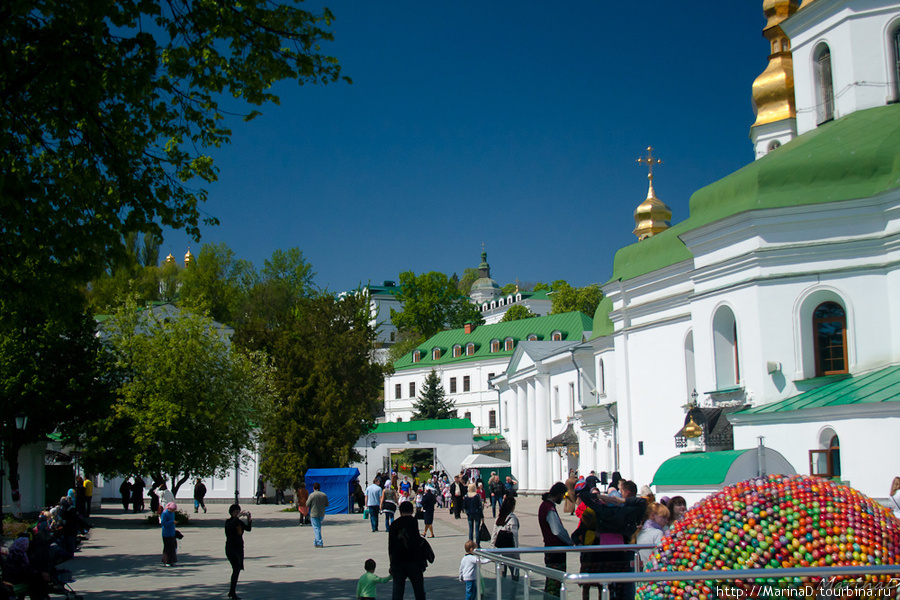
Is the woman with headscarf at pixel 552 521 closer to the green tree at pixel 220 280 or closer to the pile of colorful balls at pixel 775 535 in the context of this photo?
the pile of colorful balls at pixel 775 535

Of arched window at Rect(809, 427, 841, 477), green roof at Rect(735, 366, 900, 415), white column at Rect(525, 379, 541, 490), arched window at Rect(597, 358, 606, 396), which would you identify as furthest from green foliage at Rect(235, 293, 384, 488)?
arched window at Rect(809, 427, 841, 477)

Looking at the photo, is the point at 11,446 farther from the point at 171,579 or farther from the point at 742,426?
the point at 742,426

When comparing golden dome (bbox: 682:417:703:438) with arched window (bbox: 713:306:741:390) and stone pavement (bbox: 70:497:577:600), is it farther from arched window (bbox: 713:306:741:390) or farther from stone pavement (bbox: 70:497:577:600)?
stone pavement (bbox: 70:497:577:600)

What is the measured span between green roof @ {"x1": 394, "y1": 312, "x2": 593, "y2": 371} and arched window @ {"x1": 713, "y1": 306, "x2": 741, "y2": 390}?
159ft

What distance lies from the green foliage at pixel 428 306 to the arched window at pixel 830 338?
70847mm

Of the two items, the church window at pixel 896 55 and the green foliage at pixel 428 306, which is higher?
the green foliage at pixel 428 306

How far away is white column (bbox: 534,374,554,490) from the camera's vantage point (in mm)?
52469

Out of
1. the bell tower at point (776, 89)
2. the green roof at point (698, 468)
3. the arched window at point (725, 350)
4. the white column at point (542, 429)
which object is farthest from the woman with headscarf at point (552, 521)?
the white column at point (542, 429)

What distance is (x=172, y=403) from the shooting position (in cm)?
2978

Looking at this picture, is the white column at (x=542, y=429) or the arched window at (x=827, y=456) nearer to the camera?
the arched window at (x=827, y=456)

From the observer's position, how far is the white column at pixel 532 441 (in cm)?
5369

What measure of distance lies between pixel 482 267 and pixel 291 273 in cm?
9118

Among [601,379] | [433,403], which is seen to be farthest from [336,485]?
[433,403]

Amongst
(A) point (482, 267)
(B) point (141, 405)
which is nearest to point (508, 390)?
(B) point (141, 405)
